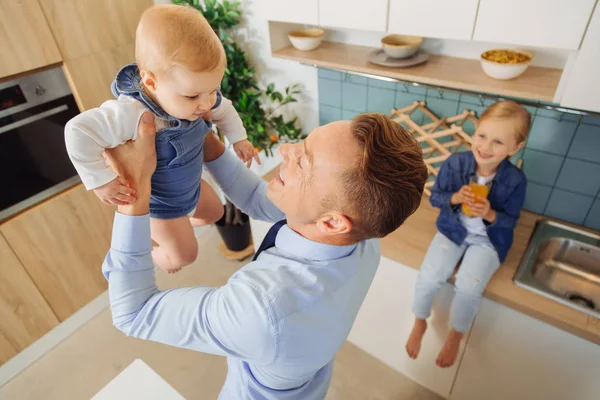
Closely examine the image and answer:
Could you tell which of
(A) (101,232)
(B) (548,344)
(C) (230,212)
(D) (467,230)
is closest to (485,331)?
(B) (548,344)

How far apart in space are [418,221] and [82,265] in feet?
5.93

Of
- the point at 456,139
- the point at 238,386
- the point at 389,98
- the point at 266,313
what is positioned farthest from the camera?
the point at 389,98

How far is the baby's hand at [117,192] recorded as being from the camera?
80cm

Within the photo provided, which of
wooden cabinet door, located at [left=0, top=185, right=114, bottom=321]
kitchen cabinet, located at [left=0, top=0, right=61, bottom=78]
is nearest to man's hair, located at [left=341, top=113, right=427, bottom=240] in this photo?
kitchen cabinet, located at [left=0, top=0, right=61, bottom=78]

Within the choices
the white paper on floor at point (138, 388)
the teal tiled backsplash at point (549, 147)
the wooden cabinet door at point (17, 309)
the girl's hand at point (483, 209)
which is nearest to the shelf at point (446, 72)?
the teal tiled backsplash at point (549, 147)

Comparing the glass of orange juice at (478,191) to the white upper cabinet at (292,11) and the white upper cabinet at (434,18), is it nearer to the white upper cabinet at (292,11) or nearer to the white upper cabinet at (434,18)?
the white upper cabinet at (434,18)

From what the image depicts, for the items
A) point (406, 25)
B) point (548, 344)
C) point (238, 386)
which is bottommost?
point (548, 344)

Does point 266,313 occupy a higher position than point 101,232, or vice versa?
point 266,313

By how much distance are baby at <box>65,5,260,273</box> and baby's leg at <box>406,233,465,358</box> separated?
1.02 m

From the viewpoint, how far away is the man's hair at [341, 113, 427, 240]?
70 cm

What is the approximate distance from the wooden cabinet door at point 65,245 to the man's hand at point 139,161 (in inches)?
50.9

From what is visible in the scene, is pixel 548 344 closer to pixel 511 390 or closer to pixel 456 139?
pixel 511 390

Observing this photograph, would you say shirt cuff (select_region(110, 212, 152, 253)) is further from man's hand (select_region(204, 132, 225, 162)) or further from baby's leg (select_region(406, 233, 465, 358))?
baby's leg (select_region(406, 233, 465, 358))

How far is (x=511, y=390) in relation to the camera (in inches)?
63.9
